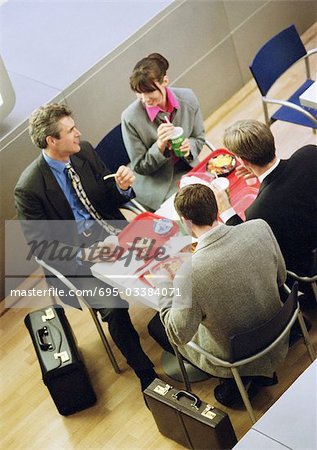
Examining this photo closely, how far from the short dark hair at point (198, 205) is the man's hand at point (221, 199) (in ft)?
1.44

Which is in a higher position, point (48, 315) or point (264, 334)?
point (264, 334)

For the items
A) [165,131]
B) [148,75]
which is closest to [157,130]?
[165,131]

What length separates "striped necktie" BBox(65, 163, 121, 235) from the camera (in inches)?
174

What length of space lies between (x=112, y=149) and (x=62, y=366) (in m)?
1.27

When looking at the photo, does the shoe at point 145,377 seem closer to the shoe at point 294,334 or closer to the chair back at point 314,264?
the shoe at point 294,334

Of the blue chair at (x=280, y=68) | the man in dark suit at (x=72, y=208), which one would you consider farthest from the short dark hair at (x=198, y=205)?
the blue chair at (x=280, y=68)

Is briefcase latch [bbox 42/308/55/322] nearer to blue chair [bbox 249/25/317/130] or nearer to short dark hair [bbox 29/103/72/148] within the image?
short dark hair [bbox 29/103/72/148]

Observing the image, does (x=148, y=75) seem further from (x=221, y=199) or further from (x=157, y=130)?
(x=221, y=199)

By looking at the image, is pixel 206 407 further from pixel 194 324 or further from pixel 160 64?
pixel 160 64

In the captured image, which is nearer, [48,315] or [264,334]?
[264,334]

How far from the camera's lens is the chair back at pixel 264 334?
11.4 ft

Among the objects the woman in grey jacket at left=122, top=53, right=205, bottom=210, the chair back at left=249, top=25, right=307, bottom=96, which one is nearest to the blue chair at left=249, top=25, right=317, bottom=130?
the chair back at left=249, top=25, right=307, bottom=96

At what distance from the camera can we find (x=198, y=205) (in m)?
3.52

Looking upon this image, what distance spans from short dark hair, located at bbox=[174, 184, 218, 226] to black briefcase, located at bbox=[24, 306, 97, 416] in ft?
3.83
